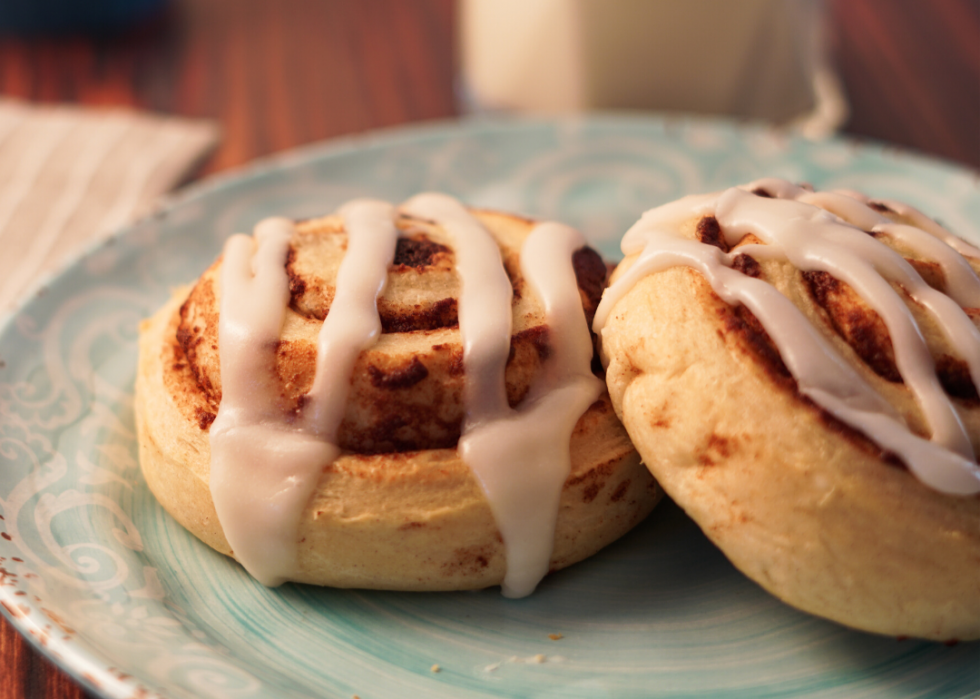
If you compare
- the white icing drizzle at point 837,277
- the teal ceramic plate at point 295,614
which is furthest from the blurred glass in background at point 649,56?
the teal ceramic plate at point 295,614

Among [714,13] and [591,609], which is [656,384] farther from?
[714,13]

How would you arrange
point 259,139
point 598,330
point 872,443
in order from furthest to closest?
point 259,139, point 598,330, point 872,443

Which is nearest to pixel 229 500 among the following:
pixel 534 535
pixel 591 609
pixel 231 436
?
pixel 231 436

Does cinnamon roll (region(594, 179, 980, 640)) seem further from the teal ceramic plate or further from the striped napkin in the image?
the striped napkin

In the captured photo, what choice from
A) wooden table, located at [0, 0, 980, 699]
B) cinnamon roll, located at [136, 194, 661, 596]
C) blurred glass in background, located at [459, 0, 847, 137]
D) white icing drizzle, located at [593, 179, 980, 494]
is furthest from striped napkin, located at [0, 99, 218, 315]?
white icing drizzle, located at [593, 179, 980, 494]

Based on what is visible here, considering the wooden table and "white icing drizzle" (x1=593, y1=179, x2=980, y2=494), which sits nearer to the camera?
"white icing drizzle" (x1=593, y1=179, x2=980, y2=494)

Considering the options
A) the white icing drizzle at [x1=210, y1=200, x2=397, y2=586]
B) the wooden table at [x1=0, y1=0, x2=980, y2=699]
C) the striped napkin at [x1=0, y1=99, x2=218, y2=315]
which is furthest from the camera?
the wooden table at [x1=0, y1=0, x2=980, y2=699]

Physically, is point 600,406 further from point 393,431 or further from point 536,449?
point 393,431

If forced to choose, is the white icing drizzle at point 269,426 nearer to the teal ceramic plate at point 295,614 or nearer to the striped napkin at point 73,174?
the teal ceramic plate at point 295,614
